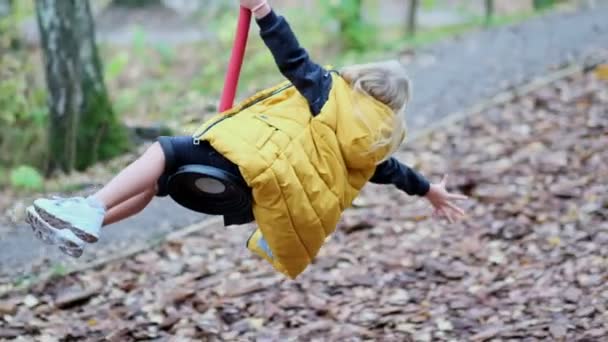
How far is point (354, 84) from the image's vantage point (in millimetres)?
3850

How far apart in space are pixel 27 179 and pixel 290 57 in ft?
15.1

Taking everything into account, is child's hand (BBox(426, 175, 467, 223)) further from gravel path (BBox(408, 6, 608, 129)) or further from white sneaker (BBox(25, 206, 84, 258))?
gravel path (BBox(408, 6, 608, 129))

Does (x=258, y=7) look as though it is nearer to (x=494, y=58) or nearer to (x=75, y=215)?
(x=75, y=215)

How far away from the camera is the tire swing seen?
3.60 metres

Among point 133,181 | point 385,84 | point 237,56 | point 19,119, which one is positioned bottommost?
point 19,119

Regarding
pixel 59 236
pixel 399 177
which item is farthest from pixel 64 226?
pixel 399 177

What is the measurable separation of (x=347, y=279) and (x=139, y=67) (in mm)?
10051

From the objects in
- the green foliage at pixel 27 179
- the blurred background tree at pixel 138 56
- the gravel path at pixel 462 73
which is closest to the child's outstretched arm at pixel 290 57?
the gravel path at pixel 462 73

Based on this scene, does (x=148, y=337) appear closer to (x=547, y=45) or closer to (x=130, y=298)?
(x=130, y=298)

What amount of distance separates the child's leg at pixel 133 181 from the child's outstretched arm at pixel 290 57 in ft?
2.01

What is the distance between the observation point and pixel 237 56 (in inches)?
150

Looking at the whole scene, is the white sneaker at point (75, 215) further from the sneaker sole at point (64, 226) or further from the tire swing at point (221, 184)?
the tire swing at point (221, 184)

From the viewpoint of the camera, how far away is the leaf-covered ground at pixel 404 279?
4.92 meters

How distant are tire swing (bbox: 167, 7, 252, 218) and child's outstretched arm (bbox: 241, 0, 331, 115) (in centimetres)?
17
